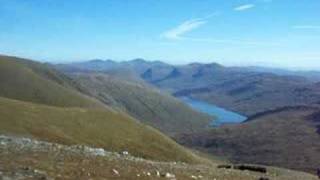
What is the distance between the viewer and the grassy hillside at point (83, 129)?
73438mm

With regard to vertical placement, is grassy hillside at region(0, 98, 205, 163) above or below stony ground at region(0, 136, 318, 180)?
below

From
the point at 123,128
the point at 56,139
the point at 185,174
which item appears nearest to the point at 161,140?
the point at 123,128

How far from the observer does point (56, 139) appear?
7181 cm

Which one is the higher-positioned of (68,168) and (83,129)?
(68,168)

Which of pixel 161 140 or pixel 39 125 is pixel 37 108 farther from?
pixel 161 140

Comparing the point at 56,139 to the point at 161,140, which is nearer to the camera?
the point at 56,139

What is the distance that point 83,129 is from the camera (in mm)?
82375

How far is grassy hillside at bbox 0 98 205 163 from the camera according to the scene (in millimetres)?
73438

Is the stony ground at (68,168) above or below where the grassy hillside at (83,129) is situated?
above

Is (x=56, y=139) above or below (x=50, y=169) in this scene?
below

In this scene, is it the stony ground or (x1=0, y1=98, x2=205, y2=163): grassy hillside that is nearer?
the stony ground

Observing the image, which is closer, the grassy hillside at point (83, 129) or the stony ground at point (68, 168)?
the stony ground at point (68, 168)

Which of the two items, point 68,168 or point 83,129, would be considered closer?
point 68,168

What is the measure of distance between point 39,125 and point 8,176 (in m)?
55.6
